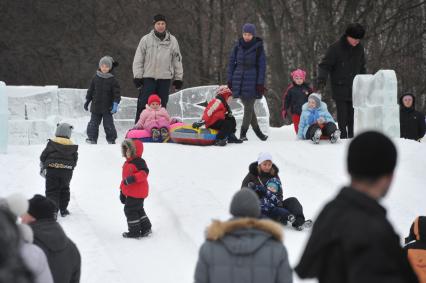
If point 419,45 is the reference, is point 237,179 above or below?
below

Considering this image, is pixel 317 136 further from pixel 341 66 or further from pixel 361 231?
pixel 361 231

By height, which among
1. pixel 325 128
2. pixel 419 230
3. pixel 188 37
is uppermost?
pixel 188 37

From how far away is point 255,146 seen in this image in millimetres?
13664

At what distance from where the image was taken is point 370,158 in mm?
3646

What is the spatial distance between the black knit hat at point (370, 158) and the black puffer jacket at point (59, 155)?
6.88 m

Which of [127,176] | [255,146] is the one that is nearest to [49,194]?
[127,176]

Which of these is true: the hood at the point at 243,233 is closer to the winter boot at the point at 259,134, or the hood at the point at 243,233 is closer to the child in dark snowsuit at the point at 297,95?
the winter boot at the point at 259,134

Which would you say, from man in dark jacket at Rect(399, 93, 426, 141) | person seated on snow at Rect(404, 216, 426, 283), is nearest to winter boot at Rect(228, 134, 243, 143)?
man in dark jacket at Rect(399, 93, 426, 141)

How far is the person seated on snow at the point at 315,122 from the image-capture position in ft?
45.4

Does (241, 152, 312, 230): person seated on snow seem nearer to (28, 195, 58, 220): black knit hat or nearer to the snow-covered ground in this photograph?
the snow-covered ground

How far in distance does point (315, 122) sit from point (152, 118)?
2.43 metres

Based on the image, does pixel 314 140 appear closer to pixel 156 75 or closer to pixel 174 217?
pixel 156 75

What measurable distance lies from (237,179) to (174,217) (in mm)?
1791

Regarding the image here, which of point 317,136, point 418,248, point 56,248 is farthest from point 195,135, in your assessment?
point 56,248
